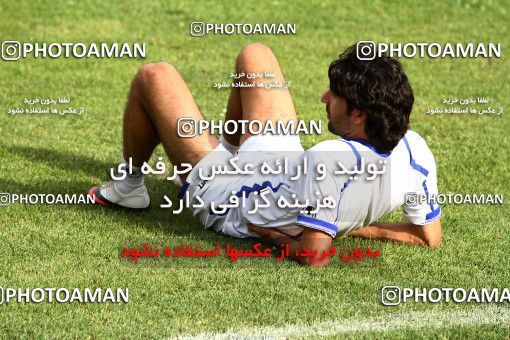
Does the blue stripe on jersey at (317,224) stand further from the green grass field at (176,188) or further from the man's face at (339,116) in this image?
the man's face at (339,116)

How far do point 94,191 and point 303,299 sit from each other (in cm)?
238

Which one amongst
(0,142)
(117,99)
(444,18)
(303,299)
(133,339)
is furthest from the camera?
(444,18)

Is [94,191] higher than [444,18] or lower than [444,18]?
lower

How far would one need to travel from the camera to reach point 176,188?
8578mm

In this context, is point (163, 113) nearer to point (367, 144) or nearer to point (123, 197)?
point (123, 197)

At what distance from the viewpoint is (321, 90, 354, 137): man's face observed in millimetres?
6352

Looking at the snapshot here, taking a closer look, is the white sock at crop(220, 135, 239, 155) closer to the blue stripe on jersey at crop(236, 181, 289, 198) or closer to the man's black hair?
the blue stripe on jersey at crop(236, 181, 289, 198)

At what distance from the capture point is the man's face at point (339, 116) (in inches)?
250

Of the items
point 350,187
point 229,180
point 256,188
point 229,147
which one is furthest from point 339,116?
point 229,147

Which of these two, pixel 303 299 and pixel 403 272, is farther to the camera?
pixel 403 272

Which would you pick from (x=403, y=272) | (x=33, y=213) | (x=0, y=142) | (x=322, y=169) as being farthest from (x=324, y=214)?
(x=0, y=142)

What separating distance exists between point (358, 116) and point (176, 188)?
2.62m

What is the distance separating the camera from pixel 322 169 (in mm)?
6145

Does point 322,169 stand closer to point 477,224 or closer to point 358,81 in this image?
point 358,81
